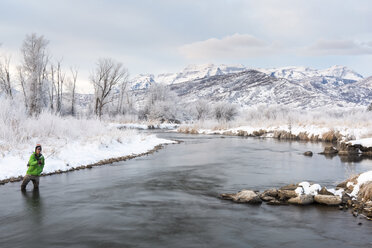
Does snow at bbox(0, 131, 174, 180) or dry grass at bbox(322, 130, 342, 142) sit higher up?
dry grass at bbox(322, 130, 342, 142)

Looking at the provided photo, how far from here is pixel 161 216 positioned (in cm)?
923

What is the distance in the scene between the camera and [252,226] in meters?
8.39

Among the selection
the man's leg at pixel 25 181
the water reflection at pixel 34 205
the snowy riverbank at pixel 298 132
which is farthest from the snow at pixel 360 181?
the snowy riverbank at pixel 298 132

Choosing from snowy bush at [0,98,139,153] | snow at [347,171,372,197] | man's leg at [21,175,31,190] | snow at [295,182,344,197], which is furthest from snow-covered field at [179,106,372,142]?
man's leg at [21,175,31,190]

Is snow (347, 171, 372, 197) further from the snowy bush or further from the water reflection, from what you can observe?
the snowy bush

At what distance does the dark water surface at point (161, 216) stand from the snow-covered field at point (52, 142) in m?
1.93

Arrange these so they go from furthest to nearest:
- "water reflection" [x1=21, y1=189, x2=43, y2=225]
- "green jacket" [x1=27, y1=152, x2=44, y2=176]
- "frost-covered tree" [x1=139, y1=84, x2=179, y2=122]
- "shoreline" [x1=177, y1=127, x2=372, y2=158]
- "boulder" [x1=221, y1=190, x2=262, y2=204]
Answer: "frost-covered tree" [x1=139, y1=84, x2=179, y2=122]
"shoreline" [x1=177, y1=127, x2=372, y2=158]
"green jacket" [x1=27, y1=152, x2=44, y2=176]
"boulder" [x1=221, y1=190, x2=262, y2=204]
"water reflection" [x1=21, y1=189, x2=43, y2=225]

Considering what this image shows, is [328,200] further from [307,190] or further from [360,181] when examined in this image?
[360,181]

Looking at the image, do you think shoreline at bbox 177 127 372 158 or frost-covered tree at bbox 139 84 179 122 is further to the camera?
frost-covered tree at bbox 139 84 179 122

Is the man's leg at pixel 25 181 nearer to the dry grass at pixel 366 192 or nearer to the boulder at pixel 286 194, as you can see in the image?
the boulder at pixel 286 194

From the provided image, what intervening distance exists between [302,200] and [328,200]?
0.91 m

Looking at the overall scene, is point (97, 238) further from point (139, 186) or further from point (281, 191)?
point (281, 191)

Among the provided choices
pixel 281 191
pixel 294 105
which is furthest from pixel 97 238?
pixel 294 105

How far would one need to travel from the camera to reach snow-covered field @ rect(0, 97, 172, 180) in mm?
15414
